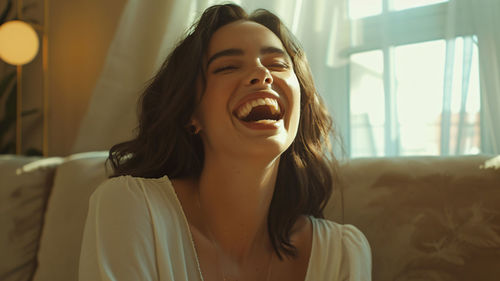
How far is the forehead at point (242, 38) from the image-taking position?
3.75 feet

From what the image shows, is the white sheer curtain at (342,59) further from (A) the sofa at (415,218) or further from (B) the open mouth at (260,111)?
(B) the open mouth at (260,111)

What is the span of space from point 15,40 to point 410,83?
226cm

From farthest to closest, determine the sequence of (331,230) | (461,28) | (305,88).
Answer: (461,28) → (305,88) → (331,230)

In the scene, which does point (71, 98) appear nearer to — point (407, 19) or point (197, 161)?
point (197, 161)

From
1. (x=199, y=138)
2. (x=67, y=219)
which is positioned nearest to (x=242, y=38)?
(x=199, y=138)

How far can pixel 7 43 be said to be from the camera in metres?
2.62

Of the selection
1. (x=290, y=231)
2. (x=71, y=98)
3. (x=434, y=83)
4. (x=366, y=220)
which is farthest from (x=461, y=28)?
(x=71, y=98)

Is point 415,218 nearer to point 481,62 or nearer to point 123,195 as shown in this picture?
point 481,62

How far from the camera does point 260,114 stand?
1.12m

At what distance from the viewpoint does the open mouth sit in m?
1.07

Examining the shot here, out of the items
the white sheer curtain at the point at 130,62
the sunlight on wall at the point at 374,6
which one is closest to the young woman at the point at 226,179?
the sunlight on wall at the point at 374,6

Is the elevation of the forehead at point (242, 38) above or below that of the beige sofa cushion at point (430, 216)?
above

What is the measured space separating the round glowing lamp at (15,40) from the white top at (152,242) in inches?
76.9

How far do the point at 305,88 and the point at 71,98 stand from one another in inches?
80.4
